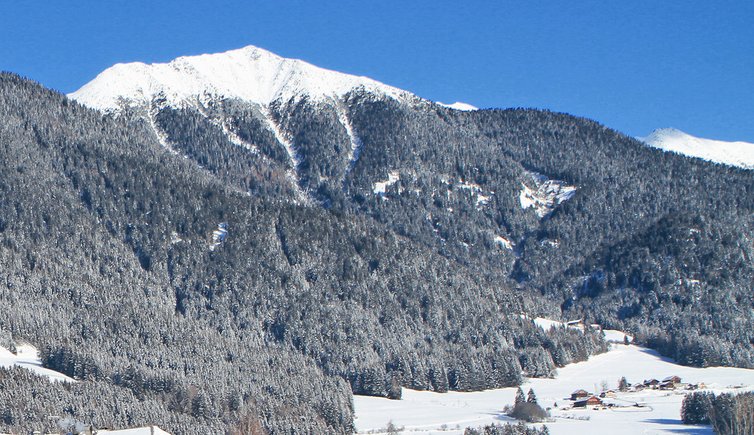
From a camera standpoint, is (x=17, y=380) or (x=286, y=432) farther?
(x=17, y=380)

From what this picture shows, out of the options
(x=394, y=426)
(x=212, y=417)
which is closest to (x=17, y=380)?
(x=212, y=417)

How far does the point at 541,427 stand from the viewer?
196125mm

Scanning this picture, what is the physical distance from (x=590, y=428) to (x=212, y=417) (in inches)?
2148

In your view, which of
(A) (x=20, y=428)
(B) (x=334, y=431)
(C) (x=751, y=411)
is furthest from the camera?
(B) (x=334, y=431)

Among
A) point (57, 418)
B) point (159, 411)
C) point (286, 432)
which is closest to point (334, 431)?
point (286, 432)

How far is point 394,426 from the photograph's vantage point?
19950cm

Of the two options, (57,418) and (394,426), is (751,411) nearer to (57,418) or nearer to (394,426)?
(394,426)

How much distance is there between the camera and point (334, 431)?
627ft

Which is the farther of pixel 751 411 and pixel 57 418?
pixel 57 418

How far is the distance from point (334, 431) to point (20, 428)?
42.7m

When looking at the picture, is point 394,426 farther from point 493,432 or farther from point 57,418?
point 57,418

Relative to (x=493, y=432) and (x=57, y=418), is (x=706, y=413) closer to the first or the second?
(x=493, y=432)

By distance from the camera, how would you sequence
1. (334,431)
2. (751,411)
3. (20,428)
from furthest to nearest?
(334,431)
(20,428)
(751,411)

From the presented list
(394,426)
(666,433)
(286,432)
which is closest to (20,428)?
(286,432)
